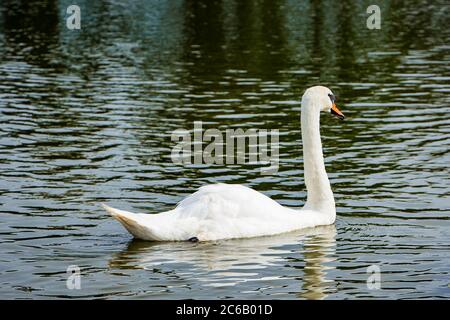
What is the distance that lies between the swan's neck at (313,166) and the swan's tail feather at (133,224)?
2451 mm

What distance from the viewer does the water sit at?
1196 cm

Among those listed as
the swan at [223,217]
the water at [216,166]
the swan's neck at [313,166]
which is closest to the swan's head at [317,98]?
the swan's neck at [313,166]

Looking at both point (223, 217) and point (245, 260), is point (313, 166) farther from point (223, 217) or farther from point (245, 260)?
point (245, 260)

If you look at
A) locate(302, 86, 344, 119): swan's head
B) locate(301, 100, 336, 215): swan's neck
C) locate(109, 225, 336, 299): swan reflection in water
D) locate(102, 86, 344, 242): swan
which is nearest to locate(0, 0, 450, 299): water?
locate(109, 225, 336, 299): swan reflection in water

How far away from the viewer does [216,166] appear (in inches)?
717

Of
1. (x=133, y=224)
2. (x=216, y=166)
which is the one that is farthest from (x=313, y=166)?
(x=216, y=166)

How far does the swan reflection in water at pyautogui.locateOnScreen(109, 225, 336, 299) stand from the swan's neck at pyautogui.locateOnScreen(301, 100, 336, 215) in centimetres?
70

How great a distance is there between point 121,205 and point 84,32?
26.6m

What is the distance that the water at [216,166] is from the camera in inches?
471

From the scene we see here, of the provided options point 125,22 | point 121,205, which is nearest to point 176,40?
point 125,22

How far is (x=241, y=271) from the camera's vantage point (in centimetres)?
1199

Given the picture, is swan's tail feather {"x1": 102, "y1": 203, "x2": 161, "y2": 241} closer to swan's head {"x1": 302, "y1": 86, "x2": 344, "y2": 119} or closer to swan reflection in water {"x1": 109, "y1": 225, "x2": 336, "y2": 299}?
swan reflection in water {"x1": 109, "y1": 225, "x2": 336, "y2": 299}
